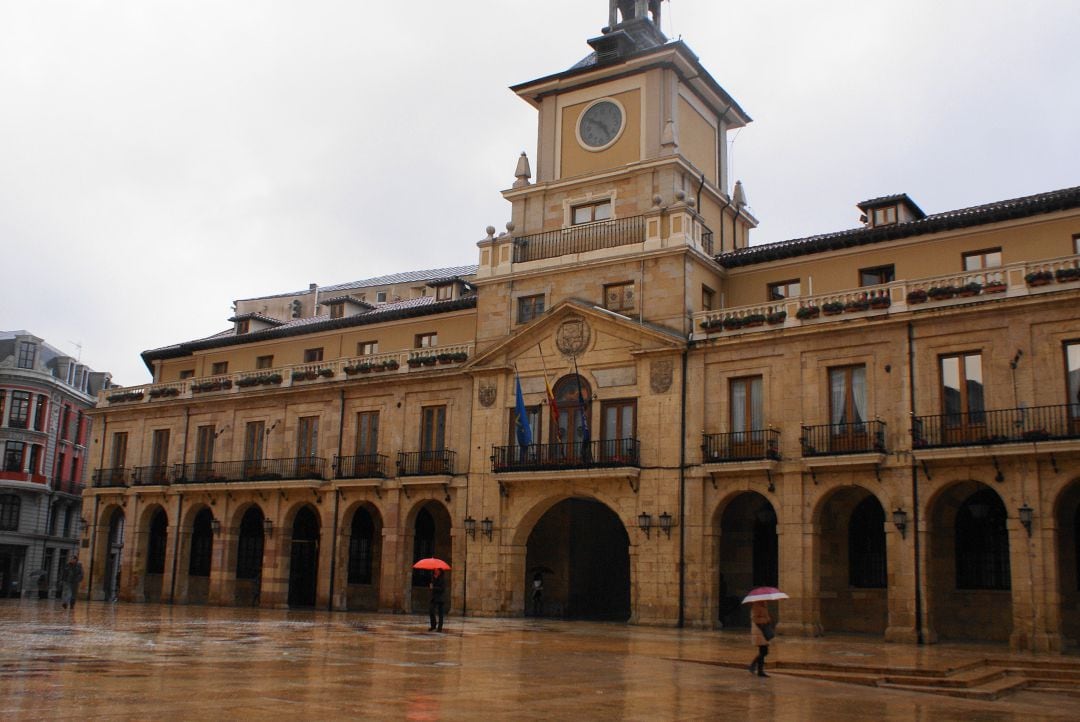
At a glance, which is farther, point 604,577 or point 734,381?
point 604,577

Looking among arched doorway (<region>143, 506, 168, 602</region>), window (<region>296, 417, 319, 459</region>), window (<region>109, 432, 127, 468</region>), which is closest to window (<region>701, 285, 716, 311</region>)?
window (<region>296, 417, 319, 459</region>)

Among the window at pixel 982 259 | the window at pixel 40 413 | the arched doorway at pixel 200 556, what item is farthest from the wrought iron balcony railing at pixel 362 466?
the window at pixel 40 413

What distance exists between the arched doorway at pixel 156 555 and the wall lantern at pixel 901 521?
31418 mm

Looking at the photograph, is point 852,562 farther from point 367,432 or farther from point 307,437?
point 307,437

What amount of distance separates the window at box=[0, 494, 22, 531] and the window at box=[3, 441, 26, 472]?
62.0 inches

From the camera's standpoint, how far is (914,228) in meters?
31.2

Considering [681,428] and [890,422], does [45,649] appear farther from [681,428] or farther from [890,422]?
[890,422]

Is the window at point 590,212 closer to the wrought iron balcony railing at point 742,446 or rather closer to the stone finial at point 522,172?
the stone finial at point 522,172

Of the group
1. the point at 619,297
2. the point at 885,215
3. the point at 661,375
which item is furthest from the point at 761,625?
the point at 885,215

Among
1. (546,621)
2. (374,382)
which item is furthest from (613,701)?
(374,382)

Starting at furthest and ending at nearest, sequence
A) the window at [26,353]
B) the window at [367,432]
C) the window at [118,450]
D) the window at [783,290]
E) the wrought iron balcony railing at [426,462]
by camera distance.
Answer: the window at [26,353], the window at [118,450], the window at [367,432], the wrought iron balcony railing at [426,462], the window at [783,290]

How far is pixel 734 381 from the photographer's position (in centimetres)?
3225

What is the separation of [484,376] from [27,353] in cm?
3889

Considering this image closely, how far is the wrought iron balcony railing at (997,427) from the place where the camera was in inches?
1031
